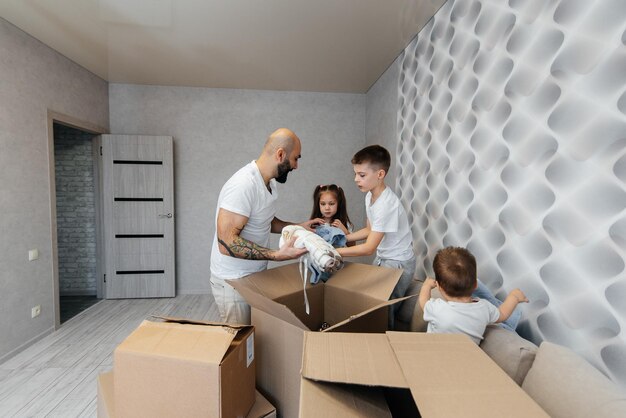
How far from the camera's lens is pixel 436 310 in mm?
1195

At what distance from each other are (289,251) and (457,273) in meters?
0.65

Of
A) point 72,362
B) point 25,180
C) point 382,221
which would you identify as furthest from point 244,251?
point 25,180

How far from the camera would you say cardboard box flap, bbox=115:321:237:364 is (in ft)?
2.90

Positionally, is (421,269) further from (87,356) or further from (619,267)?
(87,356)

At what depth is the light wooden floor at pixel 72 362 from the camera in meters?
1.93

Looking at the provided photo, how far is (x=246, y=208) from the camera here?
1.44 meters

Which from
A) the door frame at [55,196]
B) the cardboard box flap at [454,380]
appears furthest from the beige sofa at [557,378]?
the door frame at [55,196]

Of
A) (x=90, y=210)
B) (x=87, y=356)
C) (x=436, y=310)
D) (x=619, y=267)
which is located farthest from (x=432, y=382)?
(x=90, y=210)

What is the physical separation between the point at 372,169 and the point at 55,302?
317 centimetres

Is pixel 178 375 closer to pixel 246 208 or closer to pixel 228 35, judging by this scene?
pixel 246 208

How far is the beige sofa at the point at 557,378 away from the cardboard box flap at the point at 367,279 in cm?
42

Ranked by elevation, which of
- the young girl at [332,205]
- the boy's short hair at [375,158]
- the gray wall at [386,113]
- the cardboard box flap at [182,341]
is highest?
the gray wall at [386,113]

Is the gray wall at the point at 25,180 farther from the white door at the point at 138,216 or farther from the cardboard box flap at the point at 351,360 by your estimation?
the cardboard box flap at the point at 351,360

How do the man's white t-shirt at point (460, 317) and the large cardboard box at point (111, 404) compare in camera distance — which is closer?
the large cardboard box at point (111, 404)
